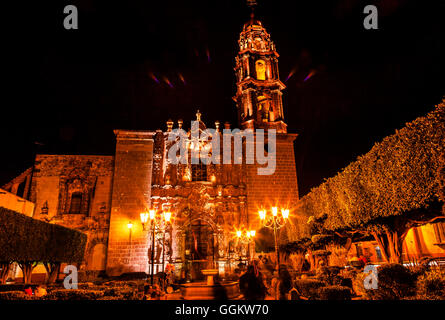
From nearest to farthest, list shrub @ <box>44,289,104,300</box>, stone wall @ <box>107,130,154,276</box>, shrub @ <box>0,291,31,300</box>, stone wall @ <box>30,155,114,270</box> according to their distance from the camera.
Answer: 1. shrub @ <box>0,291,31,300</box>
2. shrub @ <box>44,289,104,300</box>
3. stone wall @ <box>107,130,154,276</box>
4. stone wall @ <box>30,155,114,270</box>

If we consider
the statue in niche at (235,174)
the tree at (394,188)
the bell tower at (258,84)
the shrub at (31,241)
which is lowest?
the shrub at (31,241)

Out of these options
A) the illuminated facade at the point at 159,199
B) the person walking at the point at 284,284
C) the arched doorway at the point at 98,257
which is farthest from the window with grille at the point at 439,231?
the arched doorway at the point at 98,257

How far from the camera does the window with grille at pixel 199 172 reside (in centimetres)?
1953

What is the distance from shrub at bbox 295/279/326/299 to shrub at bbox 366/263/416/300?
144 centimetres

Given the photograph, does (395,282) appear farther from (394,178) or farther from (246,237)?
(246,237)

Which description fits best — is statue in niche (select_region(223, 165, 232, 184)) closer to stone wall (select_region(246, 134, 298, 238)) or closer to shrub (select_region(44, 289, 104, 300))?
stone wall (select_region(246, 134, 298, 238))

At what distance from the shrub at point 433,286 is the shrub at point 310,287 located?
2352 millimetres

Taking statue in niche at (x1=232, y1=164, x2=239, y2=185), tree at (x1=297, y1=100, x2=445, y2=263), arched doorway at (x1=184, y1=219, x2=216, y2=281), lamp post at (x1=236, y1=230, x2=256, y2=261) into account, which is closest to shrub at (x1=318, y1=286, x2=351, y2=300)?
tree at (x1=297, y1=100, x2=445, y2=263)

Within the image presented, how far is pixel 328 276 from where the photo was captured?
26.1 feet

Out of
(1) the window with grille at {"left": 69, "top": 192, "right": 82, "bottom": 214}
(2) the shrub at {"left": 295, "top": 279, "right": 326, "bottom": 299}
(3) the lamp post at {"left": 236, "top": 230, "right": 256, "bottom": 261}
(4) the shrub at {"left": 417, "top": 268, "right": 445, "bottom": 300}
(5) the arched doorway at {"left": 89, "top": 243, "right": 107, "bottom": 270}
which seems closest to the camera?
(4) the shrub at {"left": 417, "top": 268, "right": 445, "bottom": 300}

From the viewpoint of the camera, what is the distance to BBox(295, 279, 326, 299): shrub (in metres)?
6.81

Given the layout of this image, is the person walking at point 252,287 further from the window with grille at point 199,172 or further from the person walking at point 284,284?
the window with grille at point 199,172

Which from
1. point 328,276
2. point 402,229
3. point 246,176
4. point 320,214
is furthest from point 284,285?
point 246,176
